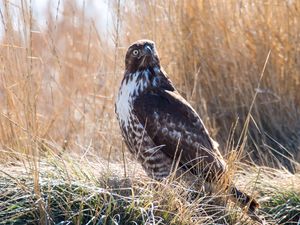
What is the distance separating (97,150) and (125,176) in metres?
1.74

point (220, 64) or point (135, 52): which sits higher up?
point (135, 52)

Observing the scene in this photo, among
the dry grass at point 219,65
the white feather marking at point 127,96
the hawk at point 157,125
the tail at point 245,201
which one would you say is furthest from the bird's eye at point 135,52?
the dry grass at point 219,65

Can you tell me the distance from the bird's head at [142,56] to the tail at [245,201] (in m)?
1.04

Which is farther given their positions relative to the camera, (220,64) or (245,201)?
(220,64)

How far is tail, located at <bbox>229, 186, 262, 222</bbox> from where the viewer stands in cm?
555

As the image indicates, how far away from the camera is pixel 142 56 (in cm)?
602

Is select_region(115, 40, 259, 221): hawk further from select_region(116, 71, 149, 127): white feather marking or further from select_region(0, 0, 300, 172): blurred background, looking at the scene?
select_region(0, 0, 300, 172): blurred background

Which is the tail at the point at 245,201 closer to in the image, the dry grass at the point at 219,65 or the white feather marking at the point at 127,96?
the white feather marking at the point at 127,96

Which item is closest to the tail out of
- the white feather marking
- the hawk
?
the hawk

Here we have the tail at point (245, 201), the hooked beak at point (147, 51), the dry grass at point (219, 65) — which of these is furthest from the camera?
the dry grass at point (219, 65)

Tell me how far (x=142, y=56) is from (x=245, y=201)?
3.97 ft

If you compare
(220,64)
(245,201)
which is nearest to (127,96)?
(245,201)

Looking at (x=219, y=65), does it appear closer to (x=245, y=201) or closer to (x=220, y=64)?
(x=220, y=64)

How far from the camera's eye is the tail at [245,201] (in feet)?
18.2
